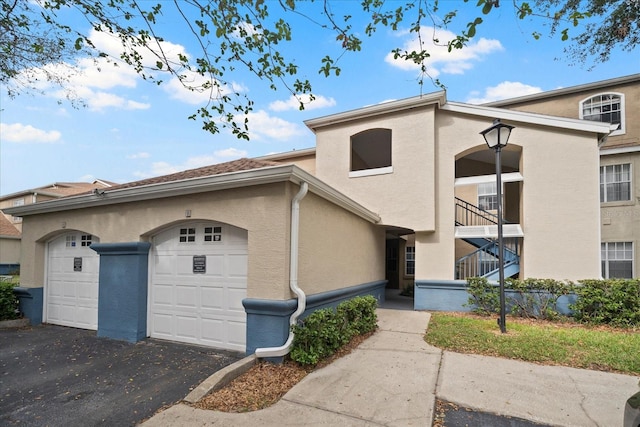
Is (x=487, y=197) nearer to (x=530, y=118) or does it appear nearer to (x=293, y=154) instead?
(x=530, y=118)

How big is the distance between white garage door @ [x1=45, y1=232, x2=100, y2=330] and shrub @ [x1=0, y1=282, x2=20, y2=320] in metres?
0.82

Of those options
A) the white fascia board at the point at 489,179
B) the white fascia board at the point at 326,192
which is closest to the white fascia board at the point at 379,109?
the white fascia board at the point at 489,179

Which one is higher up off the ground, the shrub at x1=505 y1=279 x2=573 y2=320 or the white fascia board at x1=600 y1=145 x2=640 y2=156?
the white fascia board at x1=600 y1=145 x2=640 y2=156

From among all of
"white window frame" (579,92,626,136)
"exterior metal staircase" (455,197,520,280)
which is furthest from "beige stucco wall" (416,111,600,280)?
"white window frame" (579,92,626,136)

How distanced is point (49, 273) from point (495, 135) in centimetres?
1158

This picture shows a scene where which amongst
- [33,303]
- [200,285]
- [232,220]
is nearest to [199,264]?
[200,285]

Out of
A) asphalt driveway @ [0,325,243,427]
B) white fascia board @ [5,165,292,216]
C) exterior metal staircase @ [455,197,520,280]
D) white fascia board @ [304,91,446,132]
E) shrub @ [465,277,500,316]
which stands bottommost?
asphalt driveway @ [0,325,243,427]

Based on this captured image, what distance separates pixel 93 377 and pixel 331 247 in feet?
15.2

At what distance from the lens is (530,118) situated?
9.77 metres

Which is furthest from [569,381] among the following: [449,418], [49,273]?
[49,273]

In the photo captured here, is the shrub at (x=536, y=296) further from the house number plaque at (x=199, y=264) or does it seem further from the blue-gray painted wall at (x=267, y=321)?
the house number plaque at (x=199, y=264)

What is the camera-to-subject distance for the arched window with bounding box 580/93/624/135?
12680 millimetres

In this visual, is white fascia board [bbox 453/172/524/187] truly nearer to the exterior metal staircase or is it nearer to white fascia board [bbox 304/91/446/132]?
the exterior metal staircase

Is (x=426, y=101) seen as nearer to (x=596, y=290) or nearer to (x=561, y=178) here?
(x=561, y=178)
